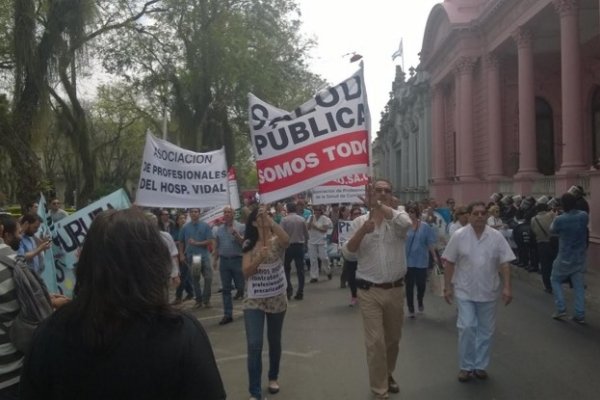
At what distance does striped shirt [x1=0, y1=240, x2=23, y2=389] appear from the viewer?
10.6ft

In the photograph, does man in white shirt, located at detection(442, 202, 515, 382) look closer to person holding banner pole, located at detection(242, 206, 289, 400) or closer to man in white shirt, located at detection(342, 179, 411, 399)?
man in white shirt, located at detection(342, 179, 411, 399)

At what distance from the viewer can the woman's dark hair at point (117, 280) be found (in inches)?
75.6

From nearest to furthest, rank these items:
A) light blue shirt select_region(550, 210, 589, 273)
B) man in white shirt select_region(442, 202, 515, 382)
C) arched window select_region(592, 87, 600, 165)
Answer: man in white shirt select_region(442, 202, 515, 382) < light blue shirt select_region(550, 210, 589, 273) < arched window select_region(592, 87, 600, 165)

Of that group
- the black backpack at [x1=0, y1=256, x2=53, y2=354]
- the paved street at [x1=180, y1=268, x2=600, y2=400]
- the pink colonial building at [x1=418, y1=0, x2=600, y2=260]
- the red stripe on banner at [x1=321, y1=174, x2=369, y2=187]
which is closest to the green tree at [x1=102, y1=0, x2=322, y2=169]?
the pink colonial building at [x1=418, y1=0, x2=600, y2=260]

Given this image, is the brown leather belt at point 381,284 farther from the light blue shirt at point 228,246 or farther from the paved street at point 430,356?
the light blue shirt at point 228,246

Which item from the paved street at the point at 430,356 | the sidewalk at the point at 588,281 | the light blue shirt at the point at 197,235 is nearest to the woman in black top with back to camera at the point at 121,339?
the paved street at the point at 430,356

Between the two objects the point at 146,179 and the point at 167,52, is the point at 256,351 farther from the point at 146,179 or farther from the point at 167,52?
the point at 167,52

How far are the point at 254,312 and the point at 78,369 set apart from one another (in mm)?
3699

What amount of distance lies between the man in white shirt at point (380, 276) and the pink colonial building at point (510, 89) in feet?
49.1

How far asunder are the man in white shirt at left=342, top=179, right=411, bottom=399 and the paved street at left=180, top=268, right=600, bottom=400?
0.47m

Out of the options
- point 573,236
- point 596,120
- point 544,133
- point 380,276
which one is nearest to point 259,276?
point 380,276

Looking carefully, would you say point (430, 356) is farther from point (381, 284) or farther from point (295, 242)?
point (295, 242)

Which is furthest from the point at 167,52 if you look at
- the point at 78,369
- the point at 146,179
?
the point at 78,369

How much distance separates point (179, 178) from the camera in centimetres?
1048
